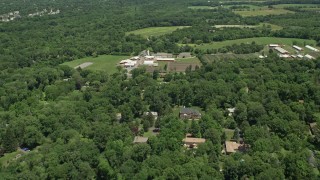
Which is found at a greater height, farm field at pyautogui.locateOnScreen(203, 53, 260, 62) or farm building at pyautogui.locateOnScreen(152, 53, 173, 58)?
farm field at pyautogui.locateOnScreen(203, 53, 260, 62)

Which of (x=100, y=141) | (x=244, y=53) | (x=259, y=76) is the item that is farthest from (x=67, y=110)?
(x=244, y=53)

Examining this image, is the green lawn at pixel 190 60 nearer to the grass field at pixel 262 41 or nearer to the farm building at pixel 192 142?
the grass field at pixel 262 41

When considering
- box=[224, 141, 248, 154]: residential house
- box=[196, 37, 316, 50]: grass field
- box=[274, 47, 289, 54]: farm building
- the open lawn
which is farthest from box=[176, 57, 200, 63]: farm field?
the open lawn

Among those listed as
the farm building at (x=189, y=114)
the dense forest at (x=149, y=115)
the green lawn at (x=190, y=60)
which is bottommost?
the green lawn at (x=190, y=60)

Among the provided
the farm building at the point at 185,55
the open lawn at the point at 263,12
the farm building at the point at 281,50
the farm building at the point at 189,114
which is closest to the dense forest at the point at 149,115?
the farm building at the point at 189,114

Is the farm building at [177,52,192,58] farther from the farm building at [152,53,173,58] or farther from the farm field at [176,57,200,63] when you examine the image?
the farm building at [152,53,173,58]

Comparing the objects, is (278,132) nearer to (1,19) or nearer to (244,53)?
(244,53)

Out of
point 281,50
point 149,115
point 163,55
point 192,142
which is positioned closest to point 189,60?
point 163,55
